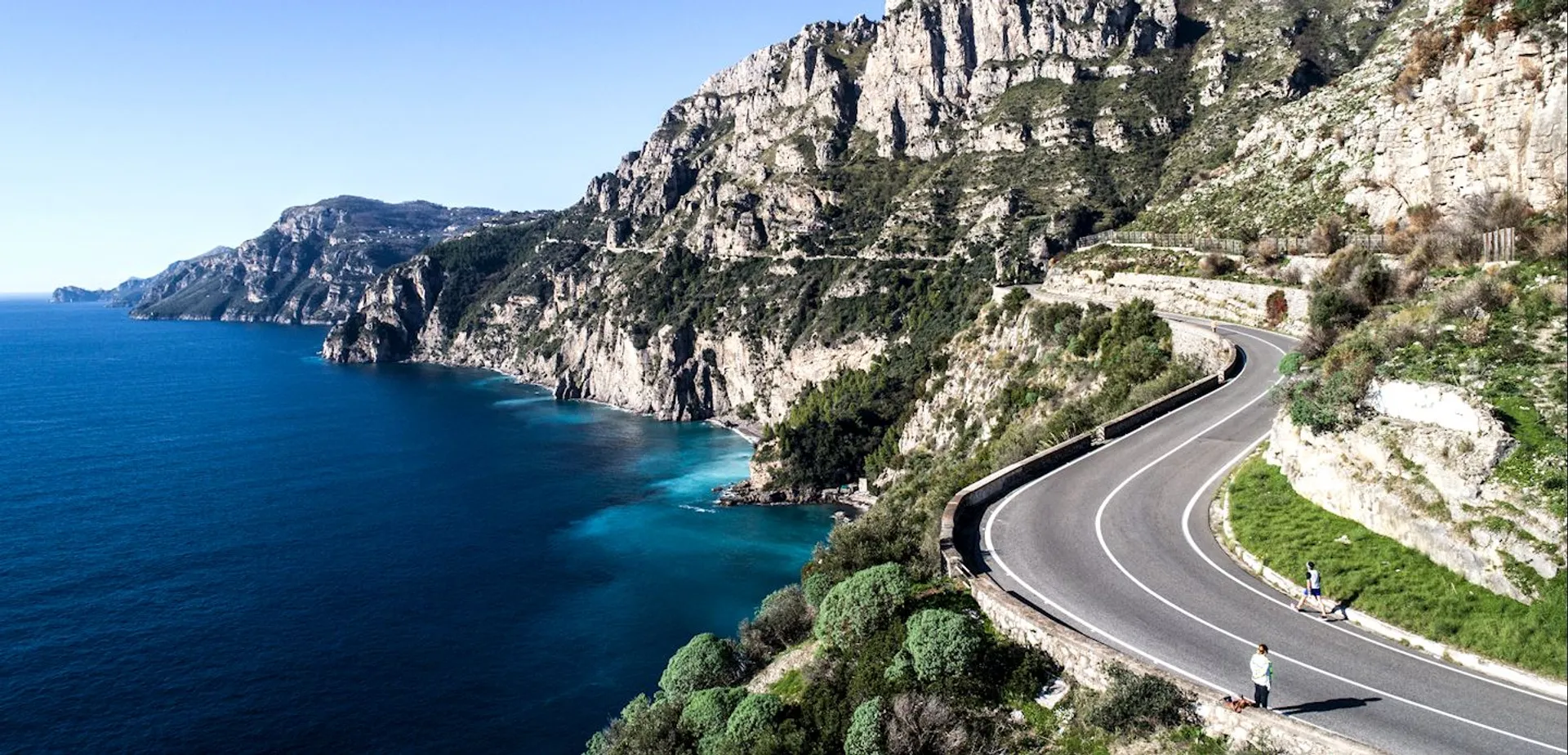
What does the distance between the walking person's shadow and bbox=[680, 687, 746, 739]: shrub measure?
10.4 meters

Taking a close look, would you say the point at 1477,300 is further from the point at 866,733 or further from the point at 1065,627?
the point at 866,733

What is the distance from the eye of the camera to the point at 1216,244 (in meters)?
48.3

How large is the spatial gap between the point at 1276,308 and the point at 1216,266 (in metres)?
6.99

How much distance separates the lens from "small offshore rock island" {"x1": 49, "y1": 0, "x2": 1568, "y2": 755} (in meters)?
13.4

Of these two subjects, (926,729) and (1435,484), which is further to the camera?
(1435,484)

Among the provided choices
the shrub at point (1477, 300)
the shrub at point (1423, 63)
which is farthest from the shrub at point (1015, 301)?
the shrub at point (1477, 300)

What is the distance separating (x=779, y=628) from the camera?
23.5m

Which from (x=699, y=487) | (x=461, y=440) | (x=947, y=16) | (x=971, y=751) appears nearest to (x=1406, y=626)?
(x=971, y=751)

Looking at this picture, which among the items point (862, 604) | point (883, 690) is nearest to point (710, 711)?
point (862, 604)

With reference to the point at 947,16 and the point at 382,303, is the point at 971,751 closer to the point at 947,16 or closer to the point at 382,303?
the point at 947,16

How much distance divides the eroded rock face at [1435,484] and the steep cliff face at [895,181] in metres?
62.6

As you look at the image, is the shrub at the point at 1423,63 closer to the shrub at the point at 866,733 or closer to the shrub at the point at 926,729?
the shrub at the point at 926,729

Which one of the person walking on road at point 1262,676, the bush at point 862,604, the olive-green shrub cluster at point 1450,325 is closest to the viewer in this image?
the person walking on road at point 1262,676

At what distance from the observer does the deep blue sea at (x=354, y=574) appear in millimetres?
42031
